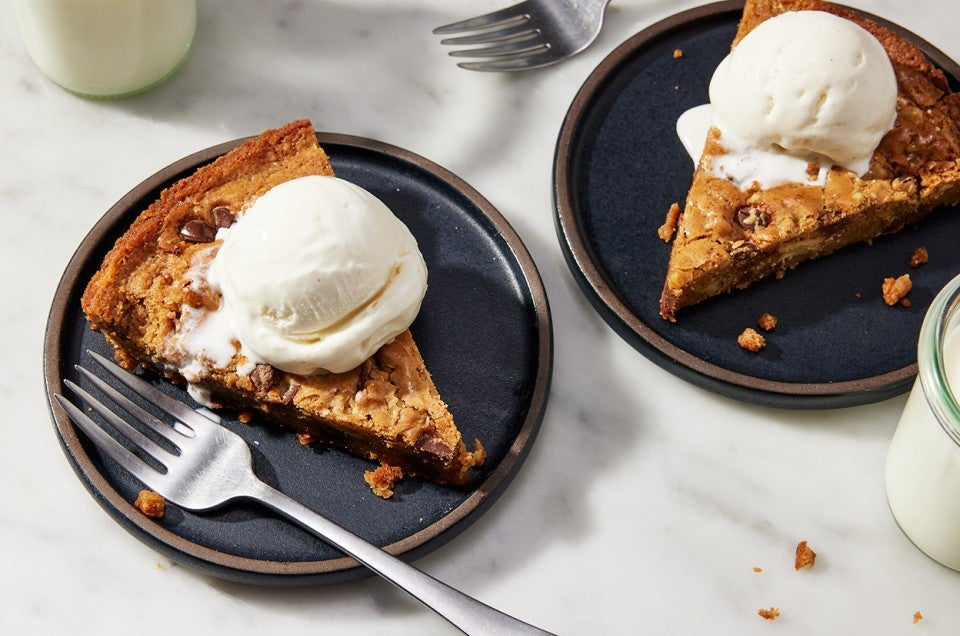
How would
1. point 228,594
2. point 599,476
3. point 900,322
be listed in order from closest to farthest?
point 228,594, point 599,476, point 900,322

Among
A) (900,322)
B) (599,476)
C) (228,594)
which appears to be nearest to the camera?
(228,594)

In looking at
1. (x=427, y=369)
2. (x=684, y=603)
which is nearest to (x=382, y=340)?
(x=427, y=369)

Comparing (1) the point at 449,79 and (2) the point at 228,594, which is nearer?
(2) the point at 228,594

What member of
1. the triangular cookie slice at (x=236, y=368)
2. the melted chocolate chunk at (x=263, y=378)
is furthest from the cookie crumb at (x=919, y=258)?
the melted chocolate chunk at (x=263, y=378)

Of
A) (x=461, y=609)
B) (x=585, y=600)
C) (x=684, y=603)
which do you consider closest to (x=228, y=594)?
(x=461, y=609)

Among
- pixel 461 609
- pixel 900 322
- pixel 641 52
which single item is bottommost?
pixel 461 609

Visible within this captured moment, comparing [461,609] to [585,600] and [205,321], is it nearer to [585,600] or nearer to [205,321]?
[585,600]

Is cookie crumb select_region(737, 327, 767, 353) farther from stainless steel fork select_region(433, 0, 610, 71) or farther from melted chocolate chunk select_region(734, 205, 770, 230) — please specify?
stainless steel fork select_region(433, 0, 610, 71)

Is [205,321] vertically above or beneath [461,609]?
above

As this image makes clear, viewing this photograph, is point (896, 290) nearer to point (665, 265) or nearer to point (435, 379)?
point (665, 265)
